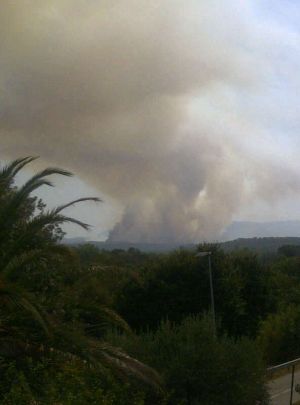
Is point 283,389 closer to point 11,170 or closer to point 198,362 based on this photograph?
point 198,362

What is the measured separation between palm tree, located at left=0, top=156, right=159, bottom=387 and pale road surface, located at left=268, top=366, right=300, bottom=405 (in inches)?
381

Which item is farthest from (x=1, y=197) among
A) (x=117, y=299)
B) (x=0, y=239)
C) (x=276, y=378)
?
(x=117, y=299)

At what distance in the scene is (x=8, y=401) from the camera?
8.00 metres

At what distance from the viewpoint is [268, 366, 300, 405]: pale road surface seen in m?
18.7

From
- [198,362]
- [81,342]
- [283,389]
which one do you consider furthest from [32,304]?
[283,389]

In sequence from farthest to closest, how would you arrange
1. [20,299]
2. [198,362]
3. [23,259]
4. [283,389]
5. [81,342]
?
[283,389], [198,362], [23,259], [81,342], [20,299]

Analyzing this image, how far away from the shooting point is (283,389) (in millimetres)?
19469

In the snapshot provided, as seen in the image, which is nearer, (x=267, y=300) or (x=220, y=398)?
(x=220, y=398)

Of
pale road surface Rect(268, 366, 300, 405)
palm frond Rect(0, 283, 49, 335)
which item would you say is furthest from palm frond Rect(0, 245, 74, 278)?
pale road surface Rect(268, 366, 300, 405)

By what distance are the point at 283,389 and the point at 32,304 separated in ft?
42.2

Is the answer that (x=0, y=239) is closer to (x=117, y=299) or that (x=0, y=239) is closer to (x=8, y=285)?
(x=8, y=285)

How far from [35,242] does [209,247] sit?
35283 millimetres

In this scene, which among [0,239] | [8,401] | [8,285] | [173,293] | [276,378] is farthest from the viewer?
[173,293]

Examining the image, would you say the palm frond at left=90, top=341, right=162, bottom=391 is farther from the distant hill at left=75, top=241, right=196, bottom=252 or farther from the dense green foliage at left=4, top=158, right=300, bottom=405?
the distant hill at left=75, top=241, right=196, bottom=252
